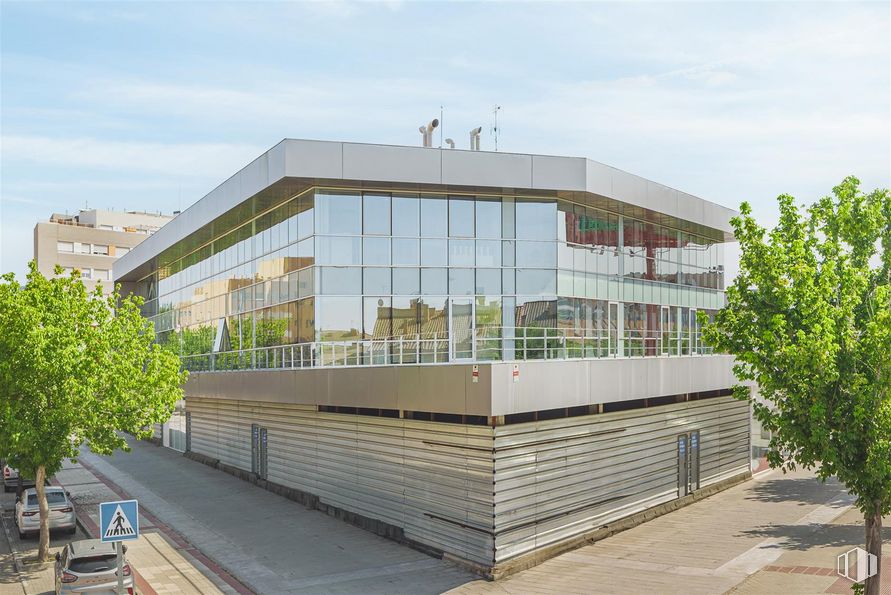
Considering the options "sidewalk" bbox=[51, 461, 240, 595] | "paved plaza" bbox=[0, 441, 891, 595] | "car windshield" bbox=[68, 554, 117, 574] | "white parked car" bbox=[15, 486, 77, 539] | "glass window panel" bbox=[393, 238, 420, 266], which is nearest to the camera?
"car windshield" bbox=[68, 554, 117, 574]

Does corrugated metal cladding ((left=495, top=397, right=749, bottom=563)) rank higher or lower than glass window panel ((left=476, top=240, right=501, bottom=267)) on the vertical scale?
lower

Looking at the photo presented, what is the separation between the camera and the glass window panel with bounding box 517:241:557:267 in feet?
91.6

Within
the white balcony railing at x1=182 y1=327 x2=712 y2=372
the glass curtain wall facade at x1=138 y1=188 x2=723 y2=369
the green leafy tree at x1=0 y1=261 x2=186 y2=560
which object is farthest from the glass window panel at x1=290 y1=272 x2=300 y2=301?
the green leafy tree at x1=0 y1=261 x2=186 y2=560

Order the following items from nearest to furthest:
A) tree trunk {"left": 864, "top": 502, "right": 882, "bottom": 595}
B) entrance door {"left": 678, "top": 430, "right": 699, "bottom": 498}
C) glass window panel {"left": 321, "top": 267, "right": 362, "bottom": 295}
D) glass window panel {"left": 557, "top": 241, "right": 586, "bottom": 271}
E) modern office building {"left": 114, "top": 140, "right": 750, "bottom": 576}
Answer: tree trunk {"left": 864, "top": 502, "right": 882, "bottom": 595}, modern office building {"left": 114, "top": 140, "right": 750, "bottom": 576}, entrance door {"left": 678, "top": 430, "right": 699, "bottom": 498}, glass window panel {"left": 321, "top": 267, "right": 362, "bottom": 295}, glass window panel {"left": 557, "top": 241, "right": 586, "bottom": 271}

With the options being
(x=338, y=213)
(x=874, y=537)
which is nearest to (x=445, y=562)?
(x=874, y=537)

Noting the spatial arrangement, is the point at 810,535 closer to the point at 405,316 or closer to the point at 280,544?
the point at 405,316

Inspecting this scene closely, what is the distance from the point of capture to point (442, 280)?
27359 millimetres

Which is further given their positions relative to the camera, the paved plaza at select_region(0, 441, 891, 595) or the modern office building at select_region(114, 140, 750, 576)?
the modern office building at select_region(114, 140, 750, 576)

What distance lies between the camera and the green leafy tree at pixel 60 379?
18.9 meters

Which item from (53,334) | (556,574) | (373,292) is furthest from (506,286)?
(53,334)

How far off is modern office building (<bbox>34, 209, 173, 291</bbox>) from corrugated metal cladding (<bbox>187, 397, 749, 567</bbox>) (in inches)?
2809

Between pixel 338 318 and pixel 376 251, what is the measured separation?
2.45 metres

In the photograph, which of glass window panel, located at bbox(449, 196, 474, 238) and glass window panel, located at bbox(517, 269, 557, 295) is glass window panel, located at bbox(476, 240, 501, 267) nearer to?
glass window panel, located at bbox(449, 196, 474, 238)

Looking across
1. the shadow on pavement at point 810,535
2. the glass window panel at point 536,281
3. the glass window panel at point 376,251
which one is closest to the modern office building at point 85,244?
the glass window panel at point 376,251
